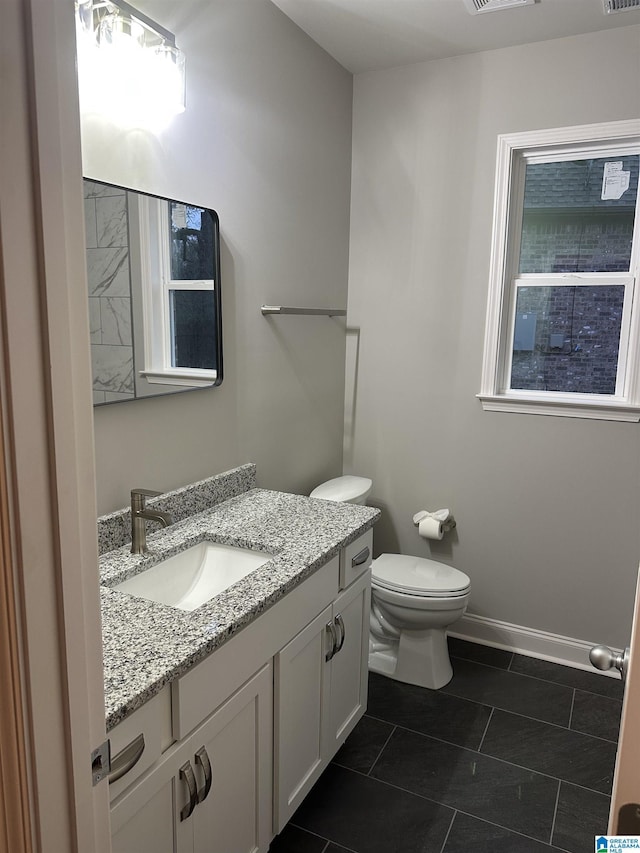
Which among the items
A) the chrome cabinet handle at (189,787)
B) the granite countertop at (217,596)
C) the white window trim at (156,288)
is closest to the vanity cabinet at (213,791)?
the chrome cabinet handle at (189,787)

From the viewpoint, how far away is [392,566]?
2756 mm

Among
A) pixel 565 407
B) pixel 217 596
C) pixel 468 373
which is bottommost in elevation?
pixel 217 596

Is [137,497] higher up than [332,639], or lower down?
higher up

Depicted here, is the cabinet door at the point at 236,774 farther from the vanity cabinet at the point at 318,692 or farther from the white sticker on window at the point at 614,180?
the white sticker on window at the point at 614,180

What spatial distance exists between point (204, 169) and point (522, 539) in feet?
6.75

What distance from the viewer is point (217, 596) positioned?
1.50 meters

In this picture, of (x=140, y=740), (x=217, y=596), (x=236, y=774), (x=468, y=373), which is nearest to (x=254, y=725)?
(x=236, y=774)

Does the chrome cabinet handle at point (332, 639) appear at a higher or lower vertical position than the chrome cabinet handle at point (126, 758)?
lower

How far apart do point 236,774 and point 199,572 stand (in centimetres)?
57

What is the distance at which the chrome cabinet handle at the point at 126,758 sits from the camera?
3.58 ft

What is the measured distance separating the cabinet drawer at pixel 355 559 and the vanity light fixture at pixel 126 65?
1394mm

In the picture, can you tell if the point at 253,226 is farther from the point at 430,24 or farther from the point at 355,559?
the point at 355,559

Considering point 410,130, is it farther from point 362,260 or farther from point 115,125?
point 115,125

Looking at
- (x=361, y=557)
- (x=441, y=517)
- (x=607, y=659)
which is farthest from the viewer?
(x=441, y=517)
